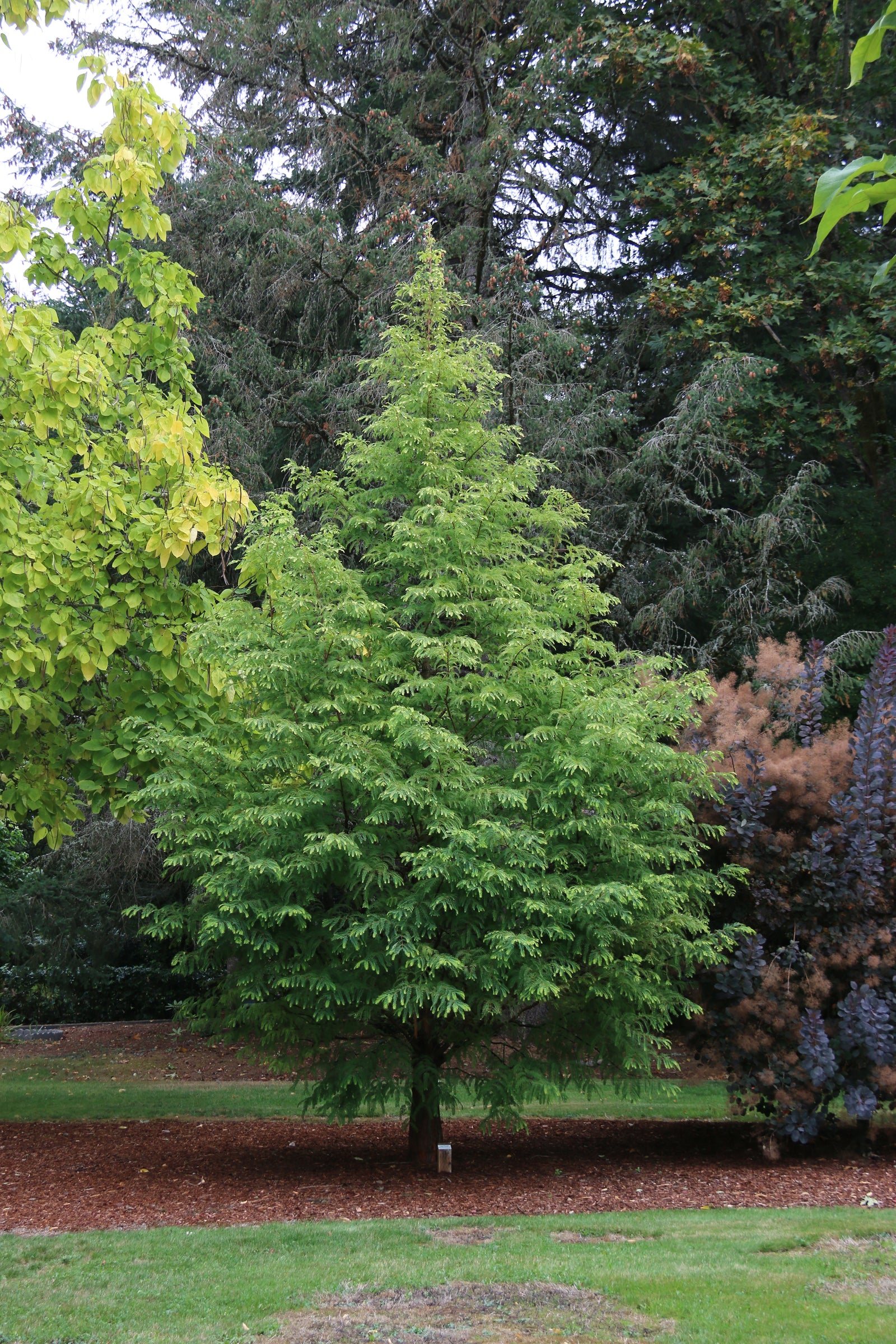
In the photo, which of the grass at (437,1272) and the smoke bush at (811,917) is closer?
the grass at (437,1272)

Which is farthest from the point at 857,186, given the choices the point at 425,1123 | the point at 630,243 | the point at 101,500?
the point at 630,243

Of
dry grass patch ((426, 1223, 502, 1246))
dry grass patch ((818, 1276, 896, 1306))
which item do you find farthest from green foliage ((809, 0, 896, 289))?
dry grass patch ((426, 1223, 502, 1246))

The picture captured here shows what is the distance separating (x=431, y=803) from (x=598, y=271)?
12.7m

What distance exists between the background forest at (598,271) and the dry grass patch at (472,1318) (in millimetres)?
7228

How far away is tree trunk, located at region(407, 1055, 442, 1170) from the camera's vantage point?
7965 millimetres

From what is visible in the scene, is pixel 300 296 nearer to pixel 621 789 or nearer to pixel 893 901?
pixel 621 789

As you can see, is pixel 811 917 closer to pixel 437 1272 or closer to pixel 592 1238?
pixel 592 1238

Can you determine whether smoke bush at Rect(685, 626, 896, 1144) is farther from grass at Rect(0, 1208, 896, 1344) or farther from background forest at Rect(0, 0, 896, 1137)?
background forest at Rect(0, 0, 896, 1137)

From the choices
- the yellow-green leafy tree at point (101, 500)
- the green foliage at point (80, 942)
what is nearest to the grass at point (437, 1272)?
the yellow-green leafy tree at point (101, 500)

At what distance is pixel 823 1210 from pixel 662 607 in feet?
24.1

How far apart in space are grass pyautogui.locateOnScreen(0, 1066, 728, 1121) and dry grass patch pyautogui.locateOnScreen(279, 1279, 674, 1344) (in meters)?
5.75

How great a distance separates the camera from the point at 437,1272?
5453mm

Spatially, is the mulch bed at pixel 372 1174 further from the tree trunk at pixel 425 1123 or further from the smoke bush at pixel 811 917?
the smoke bush at pixel 811 917

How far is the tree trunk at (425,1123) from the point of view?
796 cm
